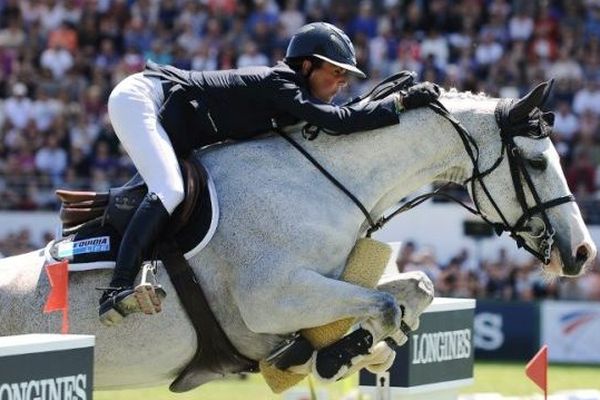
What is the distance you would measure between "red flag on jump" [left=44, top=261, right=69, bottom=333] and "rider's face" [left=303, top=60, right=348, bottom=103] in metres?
1.46

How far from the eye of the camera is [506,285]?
16.2m

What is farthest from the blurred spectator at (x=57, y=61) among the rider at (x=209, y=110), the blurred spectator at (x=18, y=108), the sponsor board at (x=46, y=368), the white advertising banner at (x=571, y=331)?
the sponsor board at (x=46, y=368)

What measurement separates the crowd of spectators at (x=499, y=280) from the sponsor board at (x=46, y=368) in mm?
10766

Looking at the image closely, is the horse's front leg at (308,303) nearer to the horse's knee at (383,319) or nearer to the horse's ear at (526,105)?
the horse's knee at (383,319)

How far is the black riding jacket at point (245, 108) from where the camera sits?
638 centimetres

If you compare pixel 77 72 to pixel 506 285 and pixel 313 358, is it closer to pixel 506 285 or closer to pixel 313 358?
pixel 506 285

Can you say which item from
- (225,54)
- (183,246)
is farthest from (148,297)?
(225,54)

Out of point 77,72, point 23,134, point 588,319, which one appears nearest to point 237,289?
point 588,319

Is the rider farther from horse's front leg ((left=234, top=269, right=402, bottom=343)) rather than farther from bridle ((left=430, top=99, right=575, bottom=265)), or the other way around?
horse's front leg ((left=234, top=269, right=402, bottom=343))

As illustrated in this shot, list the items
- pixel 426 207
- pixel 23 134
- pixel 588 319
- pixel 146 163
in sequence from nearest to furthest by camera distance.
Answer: pixel 146 163 → pixel 588 319 → pixel 426 207 → pixel 23 134

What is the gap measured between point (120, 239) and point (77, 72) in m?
13.1

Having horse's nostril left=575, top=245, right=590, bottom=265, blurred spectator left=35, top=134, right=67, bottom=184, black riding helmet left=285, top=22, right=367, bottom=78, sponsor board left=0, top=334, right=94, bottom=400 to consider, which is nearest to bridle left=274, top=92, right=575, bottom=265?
horse's nostril left=575, top=245, right=590, bottom=265

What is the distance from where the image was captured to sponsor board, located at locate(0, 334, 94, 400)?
4.92 metres

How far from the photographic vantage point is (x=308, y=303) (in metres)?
6.25
